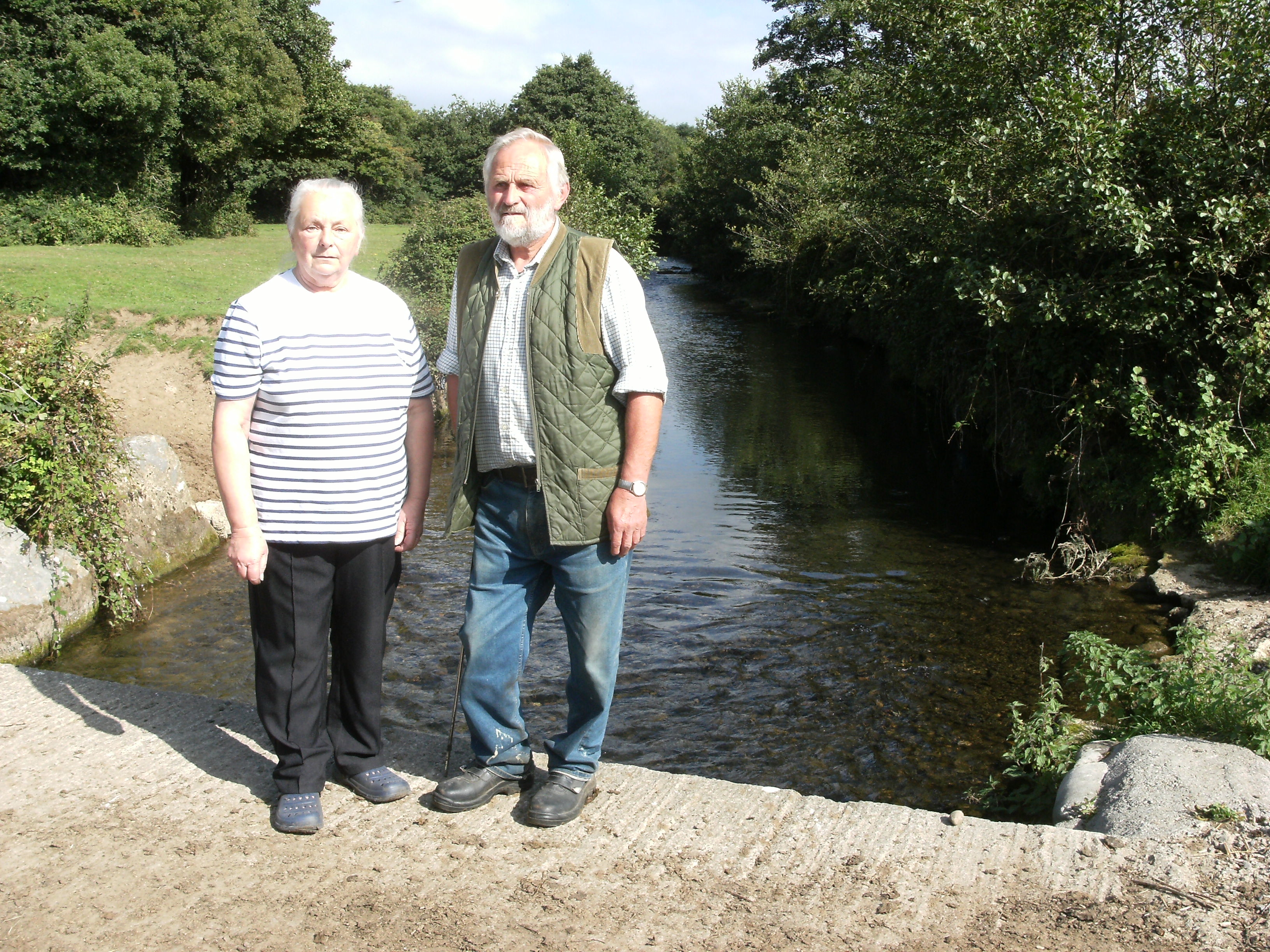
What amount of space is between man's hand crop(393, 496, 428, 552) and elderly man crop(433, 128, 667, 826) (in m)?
0.20

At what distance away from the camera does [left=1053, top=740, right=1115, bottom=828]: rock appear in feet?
13.1

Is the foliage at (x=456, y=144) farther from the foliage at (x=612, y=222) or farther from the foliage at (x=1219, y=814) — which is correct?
the foliage at (x=1219, y=814)

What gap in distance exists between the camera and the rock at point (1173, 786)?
3.38m

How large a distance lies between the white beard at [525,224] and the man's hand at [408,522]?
92 centimetres

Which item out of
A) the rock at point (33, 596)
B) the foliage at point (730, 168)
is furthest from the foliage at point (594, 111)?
the rock at point (33, 596)

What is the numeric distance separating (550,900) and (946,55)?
363 inches

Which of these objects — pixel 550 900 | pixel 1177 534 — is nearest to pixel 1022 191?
pixel 1177 534

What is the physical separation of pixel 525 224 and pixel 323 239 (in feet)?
2.06

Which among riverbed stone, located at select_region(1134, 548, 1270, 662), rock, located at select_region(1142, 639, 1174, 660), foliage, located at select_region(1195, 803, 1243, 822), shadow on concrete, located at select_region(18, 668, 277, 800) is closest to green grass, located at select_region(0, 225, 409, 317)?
shadow on concrete, located at select_region(18, 668, 277, 800)

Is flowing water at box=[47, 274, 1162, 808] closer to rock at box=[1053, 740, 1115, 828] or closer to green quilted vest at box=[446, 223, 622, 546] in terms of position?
rock at box=[1053, 740, 1115, 828]

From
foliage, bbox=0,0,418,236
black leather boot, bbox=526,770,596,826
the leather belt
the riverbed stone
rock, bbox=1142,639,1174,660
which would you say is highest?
foliage, bbox=0,0,418,236

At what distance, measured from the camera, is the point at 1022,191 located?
9234mm

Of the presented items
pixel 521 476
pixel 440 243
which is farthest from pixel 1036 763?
pixel 440 243

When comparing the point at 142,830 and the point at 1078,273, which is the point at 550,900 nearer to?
the point at 142,830
